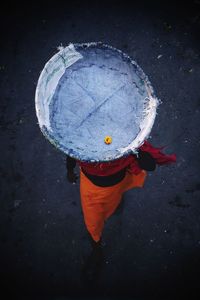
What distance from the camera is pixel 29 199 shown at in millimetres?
3680

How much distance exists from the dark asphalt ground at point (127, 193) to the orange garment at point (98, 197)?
69 centimetres

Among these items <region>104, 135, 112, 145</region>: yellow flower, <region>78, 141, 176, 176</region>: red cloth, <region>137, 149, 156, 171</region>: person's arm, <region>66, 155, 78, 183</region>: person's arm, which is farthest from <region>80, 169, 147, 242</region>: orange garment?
<region>104, 135, 112, 145</region>: yellow flower

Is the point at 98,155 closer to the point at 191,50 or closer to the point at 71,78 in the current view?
the point at 71,78

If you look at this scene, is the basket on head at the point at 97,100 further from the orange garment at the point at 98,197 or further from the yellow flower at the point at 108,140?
the orange garment at the point at 98,197

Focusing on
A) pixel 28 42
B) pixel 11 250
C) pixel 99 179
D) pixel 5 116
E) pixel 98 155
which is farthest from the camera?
pixel 28 42

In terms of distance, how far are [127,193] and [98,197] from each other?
99cm

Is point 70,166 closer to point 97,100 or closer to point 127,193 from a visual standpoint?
point 97,100

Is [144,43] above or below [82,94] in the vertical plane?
above

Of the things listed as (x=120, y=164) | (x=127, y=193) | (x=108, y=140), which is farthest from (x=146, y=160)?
(x=127, y=193)

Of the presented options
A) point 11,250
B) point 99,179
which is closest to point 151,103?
point 99,179

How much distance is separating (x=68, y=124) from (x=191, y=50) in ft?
8.09

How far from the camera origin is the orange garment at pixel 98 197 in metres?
2.68

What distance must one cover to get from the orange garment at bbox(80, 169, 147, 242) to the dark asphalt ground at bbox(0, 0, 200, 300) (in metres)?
0.69

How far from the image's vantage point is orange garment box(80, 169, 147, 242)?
2678 millimetres
